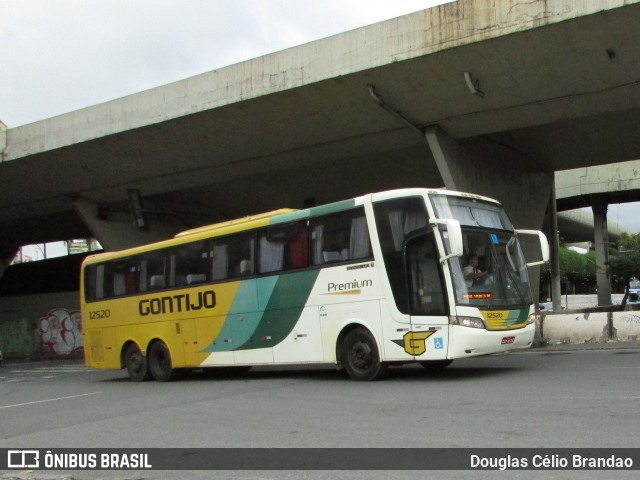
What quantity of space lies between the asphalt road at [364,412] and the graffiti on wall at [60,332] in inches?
819

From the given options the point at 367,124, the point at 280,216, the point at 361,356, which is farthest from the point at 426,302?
the point at 367,124

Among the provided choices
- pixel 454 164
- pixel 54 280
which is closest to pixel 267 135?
pixel 454 164

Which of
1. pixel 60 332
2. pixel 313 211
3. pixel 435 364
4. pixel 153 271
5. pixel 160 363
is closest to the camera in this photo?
pixel 313 211

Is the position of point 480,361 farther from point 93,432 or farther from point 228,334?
point 93,432

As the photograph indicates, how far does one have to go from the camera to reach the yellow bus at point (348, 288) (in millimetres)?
11008

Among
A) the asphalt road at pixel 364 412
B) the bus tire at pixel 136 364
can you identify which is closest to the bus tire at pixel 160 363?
the bus tire at pixel 136 364

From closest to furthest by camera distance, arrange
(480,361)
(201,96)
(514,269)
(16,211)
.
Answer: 1. (514,269)
2. (480,361)
3. (201,96)
4. (16,211)

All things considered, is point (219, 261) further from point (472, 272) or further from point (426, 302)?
point (472, 272)

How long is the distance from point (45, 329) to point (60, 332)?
2.76 ft

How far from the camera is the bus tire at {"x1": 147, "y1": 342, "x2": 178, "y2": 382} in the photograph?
15609 millimetres

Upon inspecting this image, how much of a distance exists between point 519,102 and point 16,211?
2457 cm

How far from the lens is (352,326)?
12055 millimetres

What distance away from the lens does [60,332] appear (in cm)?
3450

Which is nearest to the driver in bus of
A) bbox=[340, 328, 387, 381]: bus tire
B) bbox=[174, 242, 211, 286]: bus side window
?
bbox=[340, 328, 387, 381]: bus tire
